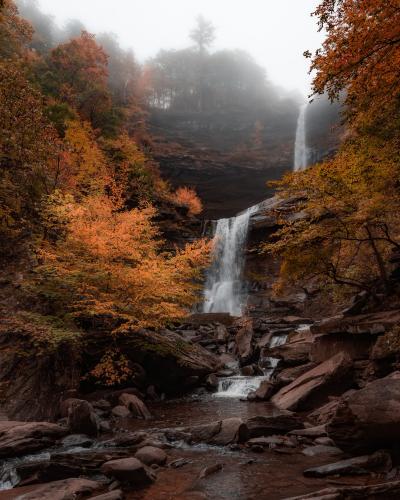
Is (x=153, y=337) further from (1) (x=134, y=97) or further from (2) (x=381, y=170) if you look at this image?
(1) (x=134, y=97)

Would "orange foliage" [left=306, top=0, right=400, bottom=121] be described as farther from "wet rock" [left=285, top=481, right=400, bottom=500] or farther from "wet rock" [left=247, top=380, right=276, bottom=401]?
A: "wet rock" [left=247, top=380, right=276, bottom=401]

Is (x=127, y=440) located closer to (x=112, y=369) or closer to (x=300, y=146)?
(x=112, y=369)

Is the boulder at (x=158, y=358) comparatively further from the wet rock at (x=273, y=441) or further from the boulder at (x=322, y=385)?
the wet rock at (x=273, y=441)

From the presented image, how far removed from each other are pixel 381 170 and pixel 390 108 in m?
2.60

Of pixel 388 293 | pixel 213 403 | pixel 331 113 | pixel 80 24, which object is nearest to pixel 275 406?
pixel 213 403

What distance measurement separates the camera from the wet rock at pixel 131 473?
21.9 feet

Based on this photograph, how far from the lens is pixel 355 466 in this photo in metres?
6.33

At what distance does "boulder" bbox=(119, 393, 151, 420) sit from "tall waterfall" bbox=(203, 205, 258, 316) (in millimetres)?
20502

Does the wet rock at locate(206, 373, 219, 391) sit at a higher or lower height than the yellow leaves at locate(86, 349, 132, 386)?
lower

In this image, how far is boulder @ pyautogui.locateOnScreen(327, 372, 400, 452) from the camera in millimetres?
6438

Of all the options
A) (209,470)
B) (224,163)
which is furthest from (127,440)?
(224,163)

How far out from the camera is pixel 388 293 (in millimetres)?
13031

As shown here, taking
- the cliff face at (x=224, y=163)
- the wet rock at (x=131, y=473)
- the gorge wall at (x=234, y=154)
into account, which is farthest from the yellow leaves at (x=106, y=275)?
the gorge wall at (x=234, y=154)

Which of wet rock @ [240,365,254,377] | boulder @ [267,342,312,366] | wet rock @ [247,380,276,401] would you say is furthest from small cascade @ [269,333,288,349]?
wet rock @ [247,380,276,401]
